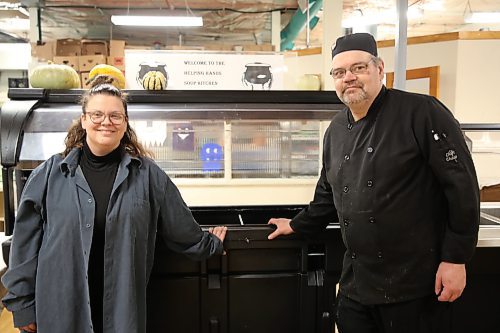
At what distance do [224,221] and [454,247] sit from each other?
106cm

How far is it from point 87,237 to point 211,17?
6705mm

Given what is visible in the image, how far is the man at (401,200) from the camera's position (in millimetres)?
1330

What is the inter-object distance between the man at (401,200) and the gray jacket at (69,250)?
2.33 feet

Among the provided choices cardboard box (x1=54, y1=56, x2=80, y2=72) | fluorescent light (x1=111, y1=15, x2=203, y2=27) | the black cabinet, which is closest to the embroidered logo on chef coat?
the black cabinet

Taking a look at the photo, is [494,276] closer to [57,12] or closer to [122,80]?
[122,80]

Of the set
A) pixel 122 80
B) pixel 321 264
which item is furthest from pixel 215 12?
pixel 321 264

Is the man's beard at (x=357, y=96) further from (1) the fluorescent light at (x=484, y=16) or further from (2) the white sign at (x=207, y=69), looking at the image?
(1) the fluorescent light at (x=484, y=16)

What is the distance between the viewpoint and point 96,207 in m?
1.39

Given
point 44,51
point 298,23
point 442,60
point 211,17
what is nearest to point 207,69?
point 442,60

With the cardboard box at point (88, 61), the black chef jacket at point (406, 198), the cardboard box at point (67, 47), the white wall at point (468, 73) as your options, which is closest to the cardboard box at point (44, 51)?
the cardboard box at point (67, 47)

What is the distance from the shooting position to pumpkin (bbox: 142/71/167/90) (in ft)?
6.38

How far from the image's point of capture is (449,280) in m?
1.35

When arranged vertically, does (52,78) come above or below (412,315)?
above

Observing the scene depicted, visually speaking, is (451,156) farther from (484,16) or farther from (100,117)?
(484,16)
